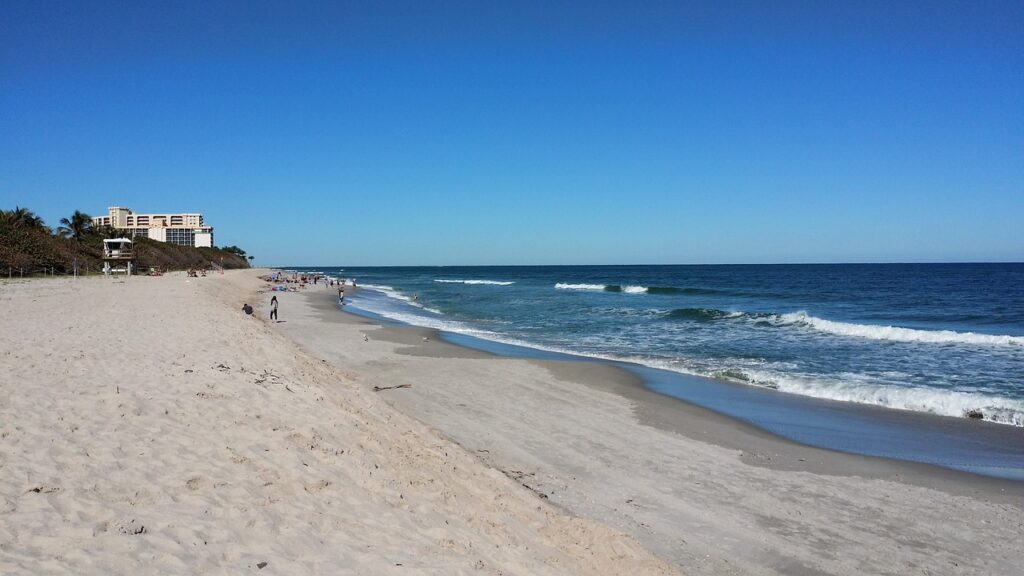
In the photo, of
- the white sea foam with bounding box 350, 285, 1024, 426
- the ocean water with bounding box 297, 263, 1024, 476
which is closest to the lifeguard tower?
the ocean water with bounding box 297, 263, 1024, 476

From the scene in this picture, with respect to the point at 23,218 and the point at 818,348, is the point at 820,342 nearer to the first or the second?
the point at 818,348

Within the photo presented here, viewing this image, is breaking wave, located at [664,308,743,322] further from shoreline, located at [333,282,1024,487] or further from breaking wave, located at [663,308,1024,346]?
shoreline, located at [333,282,1024,487]

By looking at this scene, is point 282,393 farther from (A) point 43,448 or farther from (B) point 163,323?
(B) point 163,323

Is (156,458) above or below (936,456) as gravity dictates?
above

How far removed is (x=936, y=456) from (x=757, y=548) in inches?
209

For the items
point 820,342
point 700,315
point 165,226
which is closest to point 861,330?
→ point 820,342

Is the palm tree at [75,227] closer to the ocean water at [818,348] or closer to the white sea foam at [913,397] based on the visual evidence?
the ocean water at [818,348]

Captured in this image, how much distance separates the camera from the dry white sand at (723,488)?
567 cm

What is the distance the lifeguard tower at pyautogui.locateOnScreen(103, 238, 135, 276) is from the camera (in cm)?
5156

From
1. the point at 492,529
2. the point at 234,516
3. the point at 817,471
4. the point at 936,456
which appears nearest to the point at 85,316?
the point at 234,516

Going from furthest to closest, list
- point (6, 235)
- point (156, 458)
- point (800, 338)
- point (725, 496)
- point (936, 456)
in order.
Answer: point (6, 235) → point (800, 338) → point (936, 456) → point (725, 496) → point (156, 458)

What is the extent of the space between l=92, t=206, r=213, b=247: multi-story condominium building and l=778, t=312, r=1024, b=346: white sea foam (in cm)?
13020

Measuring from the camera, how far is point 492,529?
16.5 ft

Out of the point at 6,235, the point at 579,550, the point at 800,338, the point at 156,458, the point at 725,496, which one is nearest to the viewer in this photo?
the point at 579,550
